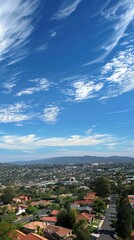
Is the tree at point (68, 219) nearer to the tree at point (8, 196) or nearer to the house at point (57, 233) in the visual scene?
the house at point (57, 233)

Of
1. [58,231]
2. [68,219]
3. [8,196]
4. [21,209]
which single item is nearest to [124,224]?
[58,231]

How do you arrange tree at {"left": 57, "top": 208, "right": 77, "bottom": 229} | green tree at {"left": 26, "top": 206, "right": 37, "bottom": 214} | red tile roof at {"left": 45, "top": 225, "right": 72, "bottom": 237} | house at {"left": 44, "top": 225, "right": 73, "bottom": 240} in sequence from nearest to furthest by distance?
1. house at {"left": 44, "top": 225, "right": 73, "bottom": 240}
2. red tile roof at {"left": 45, "top": 225, "right": 72, "bottom": 237}
3. tree at {"left": 57, "top": 208, "right": 77, "bottom": 229}
4. green tree at {"left": 26, "top": 206, "right": 37, "bottom": 214}

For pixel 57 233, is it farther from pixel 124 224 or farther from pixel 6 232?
pixel 6 232

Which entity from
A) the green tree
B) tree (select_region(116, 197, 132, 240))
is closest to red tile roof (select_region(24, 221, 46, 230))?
tree (select_region(116, 197, 132, 240))

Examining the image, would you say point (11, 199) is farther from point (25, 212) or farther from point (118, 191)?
point (118, 191)

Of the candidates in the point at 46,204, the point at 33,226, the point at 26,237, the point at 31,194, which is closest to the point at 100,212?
the point at 46,204

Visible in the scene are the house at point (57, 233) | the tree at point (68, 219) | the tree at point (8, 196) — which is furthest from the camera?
the tree at point (8, 196)

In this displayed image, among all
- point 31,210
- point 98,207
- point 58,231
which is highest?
point 98,207

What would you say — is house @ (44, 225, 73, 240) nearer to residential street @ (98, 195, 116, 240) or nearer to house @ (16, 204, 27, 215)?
residential street @ (98, 195, 116, 240)

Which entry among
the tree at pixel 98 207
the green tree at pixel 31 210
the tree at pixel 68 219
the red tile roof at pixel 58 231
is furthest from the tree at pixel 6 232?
the green tree at pixel 31 210
